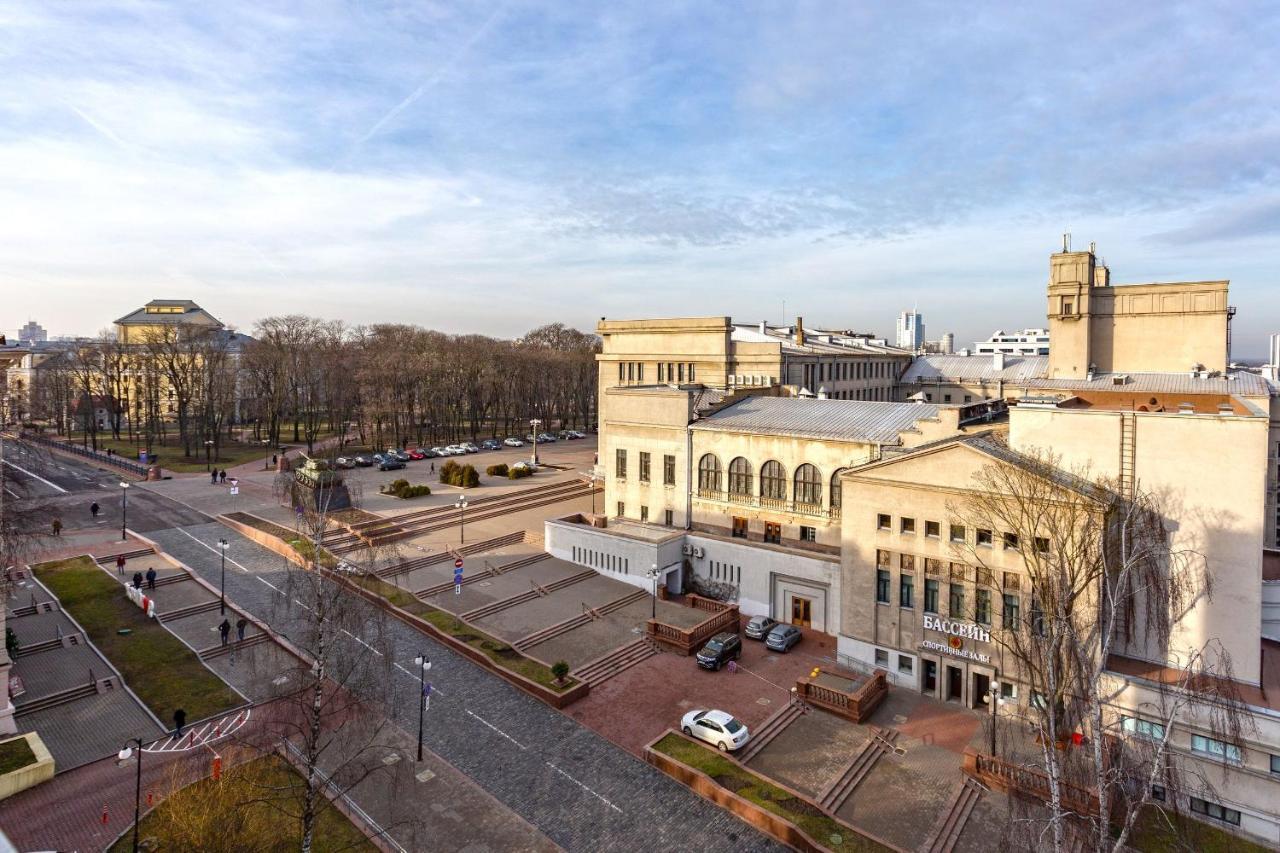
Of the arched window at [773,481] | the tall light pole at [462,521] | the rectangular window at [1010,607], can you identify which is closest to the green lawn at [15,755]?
the tall light pole at [462,521]

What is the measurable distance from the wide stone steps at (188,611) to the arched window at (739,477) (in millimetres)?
27743

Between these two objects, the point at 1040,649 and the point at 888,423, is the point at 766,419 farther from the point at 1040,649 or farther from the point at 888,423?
the point at 1040,649

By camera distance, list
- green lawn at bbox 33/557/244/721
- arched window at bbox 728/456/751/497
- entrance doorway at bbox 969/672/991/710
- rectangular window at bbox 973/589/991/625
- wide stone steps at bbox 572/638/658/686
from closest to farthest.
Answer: green lawn at bbox 33/557/244/721, rectangular window at bbox 973/589/991/625, entrance doorway at bbox 969/672/991/710, wide stone steps at bbox 572/638/658/686, arched window at bbox 728/456/751/497

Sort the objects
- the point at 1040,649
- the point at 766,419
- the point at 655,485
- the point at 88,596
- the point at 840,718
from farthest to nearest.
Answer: the point at 655,485 → the point at 766,419 → the point at 88,596 → the point at 840,718 → the point at 1040,649

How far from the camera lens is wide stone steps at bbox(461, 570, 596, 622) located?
121ft

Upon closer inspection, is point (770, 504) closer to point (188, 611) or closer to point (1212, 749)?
point (1212, 749)

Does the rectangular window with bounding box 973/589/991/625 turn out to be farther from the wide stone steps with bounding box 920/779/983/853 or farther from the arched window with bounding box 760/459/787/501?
the arched window with bounding box 760/459/787/501

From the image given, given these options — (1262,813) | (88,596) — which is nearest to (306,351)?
(88,596)

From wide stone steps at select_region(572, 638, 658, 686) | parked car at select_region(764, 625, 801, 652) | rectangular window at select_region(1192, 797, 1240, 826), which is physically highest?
parked car at select_region(764, 625, 801, 652)

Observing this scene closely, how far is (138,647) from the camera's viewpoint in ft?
104

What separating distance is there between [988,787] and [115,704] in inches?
1240

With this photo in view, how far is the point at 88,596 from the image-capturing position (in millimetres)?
37125

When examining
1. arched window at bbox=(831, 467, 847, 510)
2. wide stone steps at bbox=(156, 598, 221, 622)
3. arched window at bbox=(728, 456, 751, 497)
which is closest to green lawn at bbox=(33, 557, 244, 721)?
wide stone steps at bbox=(156, 598, 221, 622)

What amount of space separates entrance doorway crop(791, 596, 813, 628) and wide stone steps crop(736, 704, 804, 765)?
8.23m
